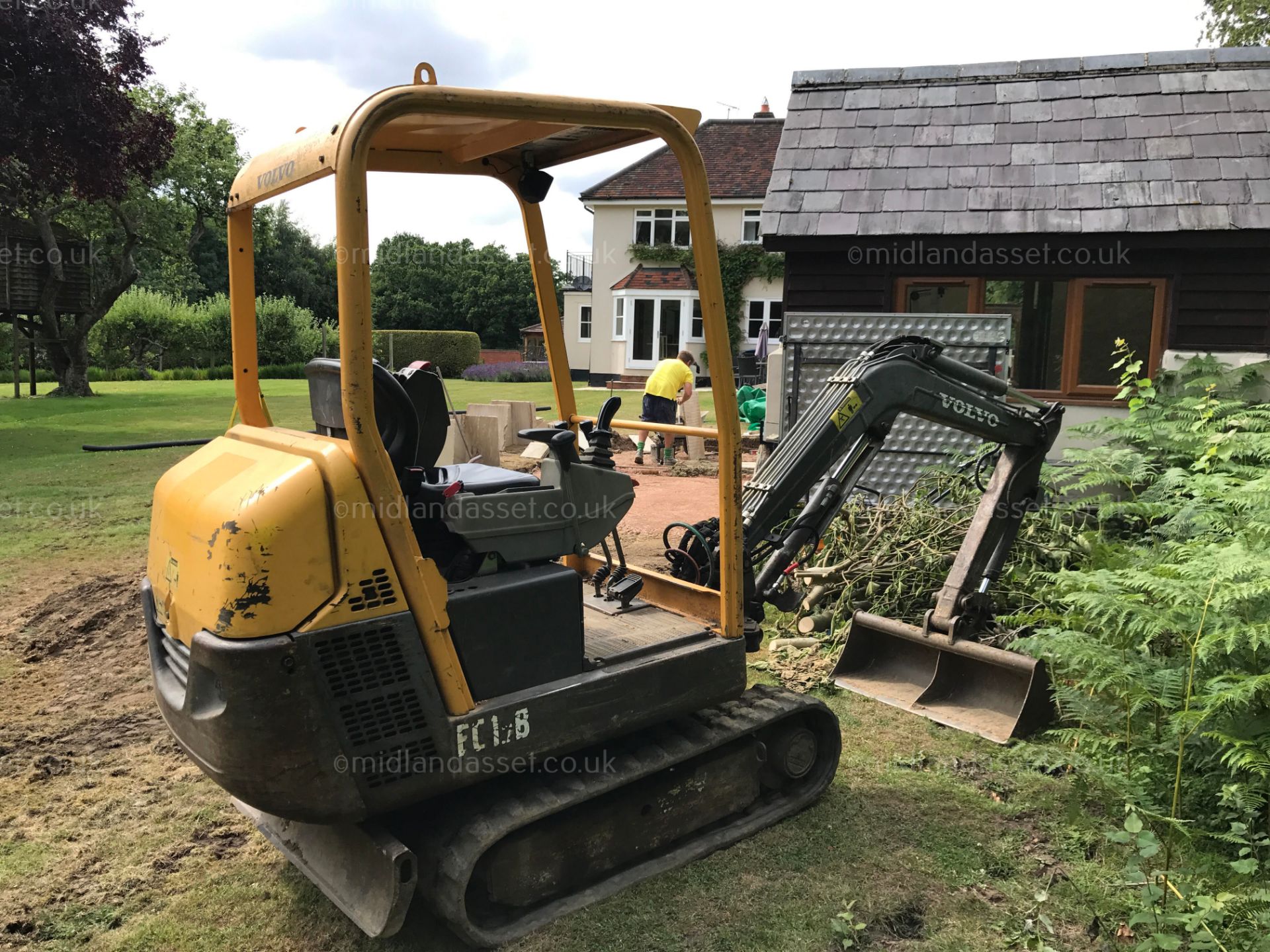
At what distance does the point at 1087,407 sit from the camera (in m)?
9.85

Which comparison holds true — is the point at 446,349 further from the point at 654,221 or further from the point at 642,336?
the point at 654,221

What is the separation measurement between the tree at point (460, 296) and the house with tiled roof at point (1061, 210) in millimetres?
47029

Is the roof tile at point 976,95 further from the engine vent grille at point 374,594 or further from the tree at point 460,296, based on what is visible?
the tree at point 460,296

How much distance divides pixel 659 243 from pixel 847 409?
98.0ft

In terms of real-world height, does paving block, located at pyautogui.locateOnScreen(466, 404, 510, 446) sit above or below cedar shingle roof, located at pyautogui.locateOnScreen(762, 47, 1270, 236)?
below

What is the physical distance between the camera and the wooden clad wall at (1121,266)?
932 cm

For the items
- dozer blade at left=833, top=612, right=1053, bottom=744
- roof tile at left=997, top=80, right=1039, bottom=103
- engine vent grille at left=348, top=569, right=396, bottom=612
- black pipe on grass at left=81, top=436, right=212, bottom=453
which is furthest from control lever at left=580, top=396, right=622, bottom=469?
roof tile at left=997, top=80, right=1039, bottom=103

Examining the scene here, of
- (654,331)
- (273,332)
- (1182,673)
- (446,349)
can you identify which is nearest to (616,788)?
(1182,673)

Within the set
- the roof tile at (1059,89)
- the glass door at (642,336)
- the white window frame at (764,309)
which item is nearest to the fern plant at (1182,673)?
the roof tile at (1059,89)

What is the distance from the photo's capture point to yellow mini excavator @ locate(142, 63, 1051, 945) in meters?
2.83

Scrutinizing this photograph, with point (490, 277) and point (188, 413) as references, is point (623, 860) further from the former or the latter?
point (490, 277)

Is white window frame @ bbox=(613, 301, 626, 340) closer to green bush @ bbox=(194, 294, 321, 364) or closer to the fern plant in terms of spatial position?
green bush @ bbox=(194, 294, 321, 364)

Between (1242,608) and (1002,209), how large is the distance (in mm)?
6603

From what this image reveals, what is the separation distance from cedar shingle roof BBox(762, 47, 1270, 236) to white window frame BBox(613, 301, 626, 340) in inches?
867
